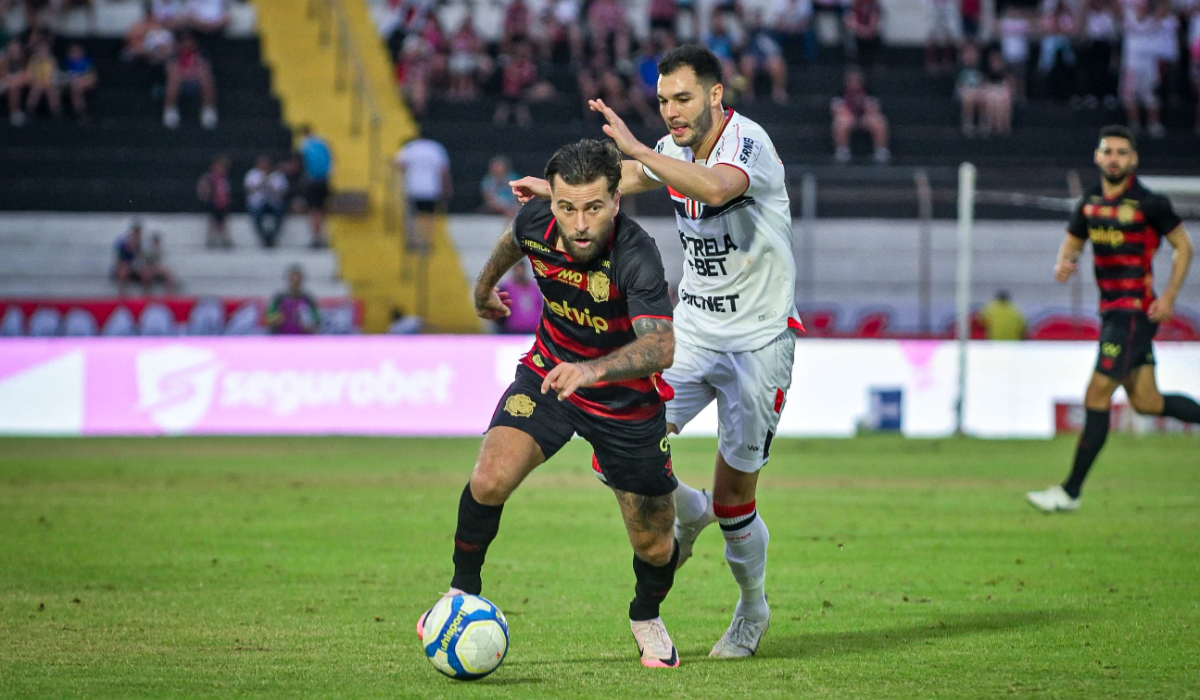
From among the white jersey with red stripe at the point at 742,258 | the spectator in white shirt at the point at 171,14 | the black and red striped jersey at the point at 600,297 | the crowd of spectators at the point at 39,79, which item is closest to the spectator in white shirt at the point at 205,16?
the spectator in white shirt at the point at 171,14

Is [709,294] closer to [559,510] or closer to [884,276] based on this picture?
[559,510]

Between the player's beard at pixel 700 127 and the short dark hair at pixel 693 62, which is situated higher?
the short dark hair at pixel 693 62

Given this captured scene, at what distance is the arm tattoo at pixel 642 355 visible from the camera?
5.44 m

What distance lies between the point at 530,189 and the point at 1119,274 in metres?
6.48

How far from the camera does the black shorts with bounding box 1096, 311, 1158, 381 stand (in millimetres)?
10797

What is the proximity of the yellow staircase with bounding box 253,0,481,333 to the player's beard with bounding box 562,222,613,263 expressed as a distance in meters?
14.1

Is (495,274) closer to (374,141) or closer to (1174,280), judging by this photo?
(1174,280)

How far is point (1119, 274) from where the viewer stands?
35.9 ft

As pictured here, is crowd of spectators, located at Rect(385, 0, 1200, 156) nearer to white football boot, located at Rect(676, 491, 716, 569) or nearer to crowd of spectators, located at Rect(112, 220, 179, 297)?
crowd of spectators, located at Rect(112, 220, 179, 297)

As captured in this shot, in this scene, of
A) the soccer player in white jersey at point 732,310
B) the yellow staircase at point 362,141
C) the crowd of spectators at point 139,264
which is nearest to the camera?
the soccer player in white jersey at point 732,310

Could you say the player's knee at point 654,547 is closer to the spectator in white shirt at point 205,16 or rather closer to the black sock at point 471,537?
the black sock at point 471,537

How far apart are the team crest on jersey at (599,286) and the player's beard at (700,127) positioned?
2.90 ft

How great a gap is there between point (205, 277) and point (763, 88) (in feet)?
38.0

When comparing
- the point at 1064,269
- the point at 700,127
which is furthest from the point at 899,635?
the point at 1064,269
